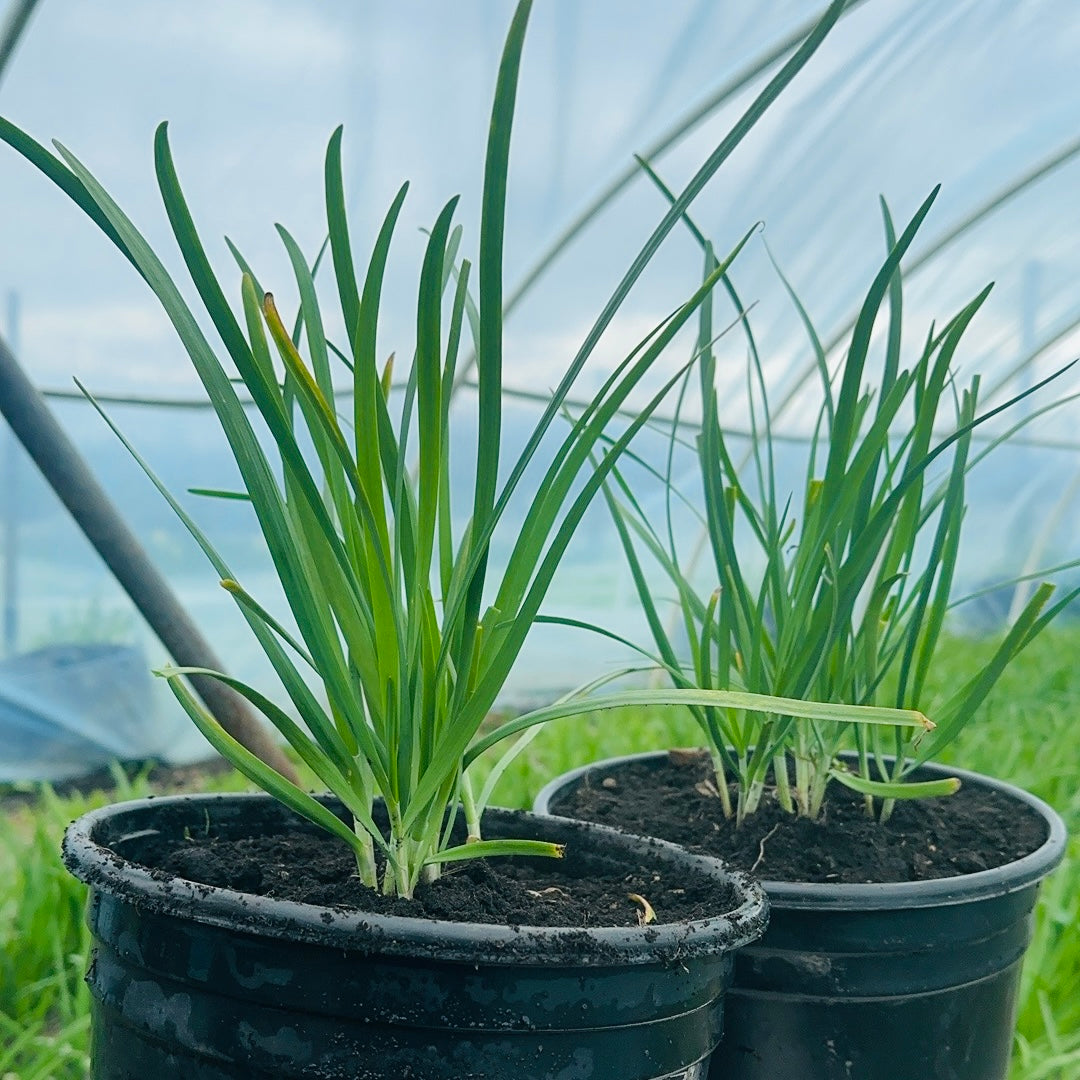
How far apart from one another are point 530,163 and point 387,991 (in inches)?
82.2

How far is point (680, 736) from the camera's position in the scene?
7.59 ft

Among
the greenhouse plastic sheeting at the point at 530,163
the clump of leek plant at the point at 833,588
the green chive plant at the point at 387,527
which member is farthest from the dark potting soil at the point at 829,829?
the greenhouse plastic sheeting at the point at 530,163

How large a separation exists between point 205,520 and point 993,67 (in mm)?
2039

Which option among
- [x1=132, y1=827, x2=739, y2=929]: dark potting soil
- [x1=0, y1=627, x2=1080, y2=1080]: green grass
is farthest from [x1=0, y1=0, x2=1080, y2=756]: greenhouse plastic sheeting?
[x1=132, y1=827, x2=739, y2=929]: dark potting soil

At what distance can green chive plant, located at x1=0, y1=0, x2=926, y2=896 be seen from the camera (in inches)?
21.3

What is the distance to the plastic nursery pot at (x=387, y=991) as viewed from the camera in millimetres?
501

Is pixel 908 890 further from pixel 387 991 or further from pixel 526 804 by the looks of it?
pixel 526 804

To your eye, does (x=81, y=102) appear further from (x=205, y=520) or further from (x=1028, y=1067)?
(x=1028, y=1067)

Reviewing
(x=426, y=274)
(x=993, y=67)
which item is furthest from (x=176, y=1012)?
(x=993, y=67)

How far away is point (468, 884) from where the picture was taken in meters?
0.65

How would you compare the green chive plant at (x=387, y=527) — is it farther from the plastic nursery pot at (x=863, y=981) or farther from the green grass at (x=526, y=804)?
the green grass at (x=526, y=804)

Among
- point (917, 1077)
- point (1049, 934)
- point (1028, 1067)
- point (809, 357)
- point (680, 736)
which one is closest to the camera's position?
point (917, 1077)

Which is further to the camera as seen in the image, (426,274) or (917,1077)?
(917,1077)

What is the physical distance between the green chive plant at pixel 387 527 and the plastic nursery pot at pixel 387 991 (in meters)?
0.07
